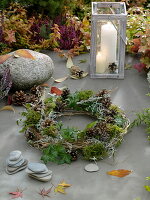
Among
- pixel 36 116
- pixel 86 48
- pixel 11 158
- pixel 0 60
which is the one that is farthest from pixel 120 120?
pixel 86 48

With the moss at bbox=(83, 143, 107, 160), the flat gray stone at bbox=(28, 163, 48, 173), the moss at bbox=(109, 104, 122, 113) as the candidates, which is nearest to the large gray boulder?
the moss at bbox=(109, 104, 122, 113)

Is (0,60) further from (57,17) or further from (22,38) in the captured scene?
(57,17)

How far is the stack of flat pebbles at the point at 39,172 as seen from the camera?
378cm

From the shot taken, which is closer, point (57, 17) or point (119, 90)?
point (119, 90)

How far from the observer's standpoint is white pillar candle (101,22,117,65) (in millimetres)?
5418

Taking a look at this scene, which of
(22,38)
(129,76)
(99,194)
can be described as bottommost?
(99,194)

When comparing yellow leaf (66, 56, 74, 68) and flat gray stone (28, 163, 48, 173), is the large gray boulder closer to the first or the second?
yellow leaf (66, 56, 74, 68)

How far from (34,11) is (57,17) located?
40 cm

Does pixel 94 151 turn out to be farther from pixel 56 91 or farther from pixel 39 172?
pixel 56 91

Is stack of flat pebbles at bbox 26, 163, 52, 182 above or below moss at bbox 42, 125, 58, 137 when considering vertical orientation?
below

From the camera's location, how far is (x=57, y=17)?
682cm

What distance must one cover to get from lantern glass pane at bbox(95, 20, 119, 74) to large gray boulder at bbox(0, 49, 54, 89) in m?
0.69

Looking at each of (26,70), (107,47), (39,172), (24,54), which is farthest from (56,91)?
(39,172)

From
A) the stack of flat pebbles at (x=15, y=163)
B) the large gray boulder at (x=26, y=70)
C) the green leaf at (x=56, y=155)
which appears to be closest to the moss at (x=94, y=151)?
the green leaf at (x=56, y=155)
